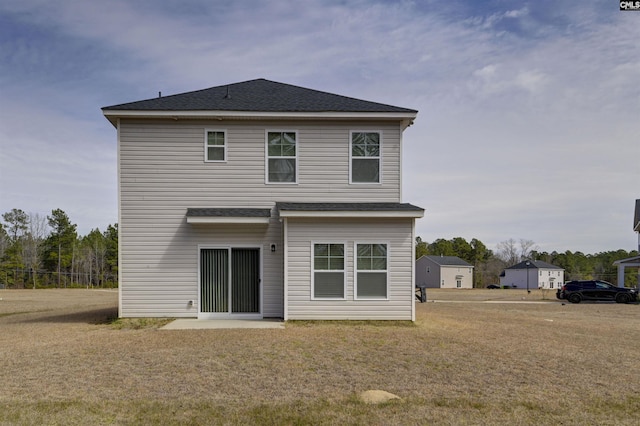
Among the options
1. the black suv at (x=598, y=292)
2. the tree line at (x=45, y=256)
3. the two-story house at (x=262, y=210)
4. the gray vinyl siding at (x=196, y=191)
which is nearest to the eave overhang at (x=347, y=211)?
the two-story house at (x=262, y=210)

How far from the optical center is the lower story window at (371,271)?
527 inches

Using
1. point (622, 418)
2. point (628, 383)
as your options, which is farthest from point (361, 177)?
point (622, 418)

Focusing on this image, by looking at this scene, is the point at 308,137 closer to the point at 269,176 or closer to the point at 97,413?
the point at 269,176

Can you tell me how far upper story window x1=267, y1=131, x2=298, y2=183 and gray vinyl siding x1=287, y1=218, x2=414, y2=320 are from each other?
1578 millimetres

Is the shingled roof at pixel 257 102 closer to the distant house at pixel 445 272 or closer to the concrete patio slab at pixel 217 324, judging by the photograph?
the concrete patio slab at pixel 217 324

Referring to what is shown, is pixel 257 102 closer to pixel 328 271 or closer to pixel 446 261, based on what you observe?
pixel 328 271

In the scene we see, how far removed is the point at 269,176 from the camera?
1409 centimetres

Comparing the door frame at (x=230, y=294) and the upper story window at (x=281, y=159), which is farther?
the upper story window at (x=281, y=159)

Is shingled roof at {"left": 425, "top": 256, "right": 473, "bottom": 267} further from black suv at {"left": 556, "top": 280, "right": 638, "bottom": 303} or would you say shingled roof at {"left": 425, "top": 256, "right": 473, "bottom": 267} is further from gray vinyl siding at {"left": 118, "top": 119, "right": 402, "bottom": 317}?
gray vinyl siding at {"left": 118, "top": 119, "right": 402, "bottom": 317}

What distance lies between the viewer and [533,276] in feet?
209

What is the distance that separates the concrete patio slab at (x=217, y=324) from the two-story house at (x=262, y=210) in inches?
17.7

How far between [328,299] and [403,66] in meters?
8.59

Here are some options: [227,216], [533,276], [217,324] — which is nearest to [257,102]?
[227,216]

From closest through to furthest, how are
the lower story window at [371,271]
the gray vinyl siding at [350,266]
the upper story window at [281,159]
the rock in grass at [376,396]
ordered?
the rock in grass at [376,396], the gray vinyl siding at [350,266], the lower story window at [371,271], the upper story window at [281,159]
